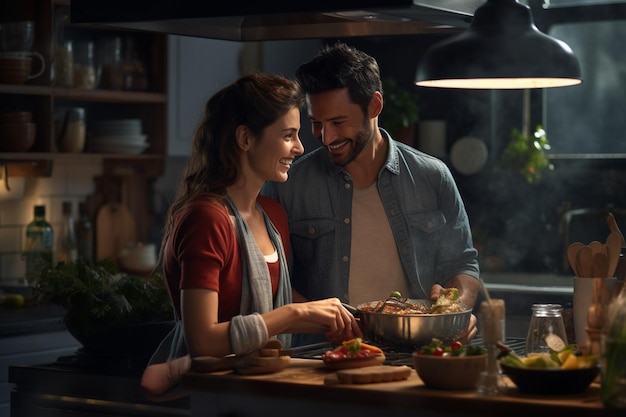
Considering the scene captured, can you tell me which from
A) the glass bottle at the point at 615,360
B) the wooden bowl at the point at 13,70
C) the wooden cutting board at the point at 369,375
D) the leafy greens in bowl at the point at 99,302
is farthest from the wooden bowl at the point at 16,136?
the glass bottle at the point at 615,360

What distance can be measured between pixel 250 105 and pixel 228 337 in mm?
583

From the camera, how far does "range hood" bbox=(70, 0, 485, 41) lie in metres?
2.28

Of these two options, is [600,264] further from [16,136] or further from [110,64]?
[110,64]

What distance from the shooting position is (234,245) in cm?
257

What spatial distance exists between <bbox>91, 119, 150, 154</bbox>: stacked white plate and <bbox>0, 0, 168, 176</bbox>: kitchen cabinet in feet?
0.09

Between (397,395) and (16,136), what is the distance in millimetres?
2838

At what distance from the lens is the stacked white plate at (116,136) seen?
16.4 ft

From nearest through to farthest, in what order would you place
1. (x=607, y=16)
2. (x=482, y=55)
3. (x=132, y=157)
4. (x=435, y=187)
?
(x=482, y=55)
(x=435, y=187)
(x=132, y=157)
(x=607, y=16)

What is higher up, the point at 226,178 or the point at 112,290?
the point at 226,178

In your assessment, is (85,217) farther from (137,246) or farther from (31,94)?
(31,94)

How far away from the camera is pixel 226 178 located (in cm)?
267

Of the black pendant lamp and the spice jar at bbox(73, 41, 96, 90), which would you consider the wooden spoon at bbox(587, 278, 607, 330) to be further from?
the spice jar at bbox(73, 41, 96, 90)

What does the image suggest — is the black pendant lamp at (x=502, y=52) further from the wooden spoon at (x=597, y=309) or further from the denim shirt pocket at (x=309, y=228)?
the denim shirt pocket at (x=309, y=228)

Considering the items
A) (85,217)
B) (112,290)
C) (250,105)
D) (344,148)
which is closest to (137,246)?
(85,217)
